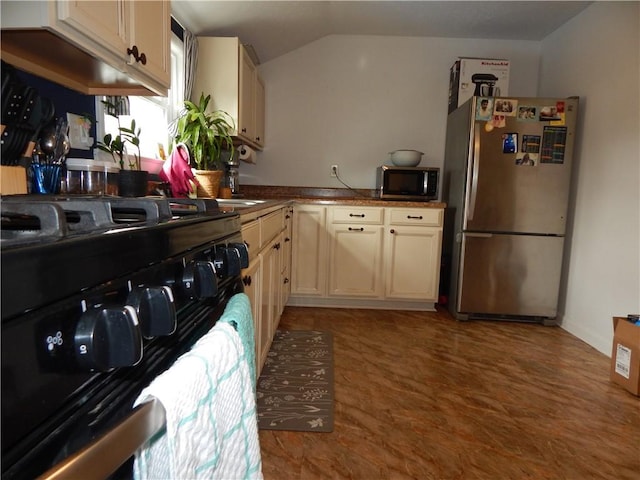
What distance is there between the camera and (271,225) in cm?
208

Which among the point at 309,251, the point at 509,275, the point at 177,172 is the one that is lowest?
the point at 509,275

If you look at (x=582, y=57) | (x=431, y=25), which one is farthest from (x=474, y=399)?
(x=431, y=25)

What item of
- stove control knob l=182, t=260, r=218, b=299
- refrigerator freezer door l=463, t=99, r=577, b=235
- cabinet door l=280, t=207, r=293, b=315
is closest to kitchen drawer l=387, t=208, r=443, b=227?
refrigerator freezer door l=463, t=99, r=577, b=235

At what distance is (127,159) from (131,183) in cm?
43

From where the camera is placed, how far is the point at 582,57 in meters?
2.93

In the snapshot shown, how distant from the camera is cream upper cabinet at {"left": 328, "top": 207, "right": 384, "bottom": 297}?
10.5 feet

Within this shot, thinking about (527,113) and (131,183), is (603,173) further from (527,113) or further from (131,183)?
(131,183)

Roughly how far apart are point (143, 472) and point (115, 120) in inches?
71.7

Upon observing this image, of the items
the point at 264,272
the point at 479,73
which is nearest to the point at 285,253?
the point at 264,272

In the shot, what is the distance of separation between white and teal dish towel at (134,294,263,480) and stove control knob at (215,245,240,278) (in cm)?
19

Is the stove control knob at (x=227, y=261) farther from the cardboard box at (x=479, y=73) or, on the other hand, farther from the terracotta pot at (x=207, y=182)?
the cardboard box at (x=479, y=73)

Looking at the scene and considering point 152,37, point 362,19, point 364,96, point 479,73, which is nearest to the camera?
point 152,37

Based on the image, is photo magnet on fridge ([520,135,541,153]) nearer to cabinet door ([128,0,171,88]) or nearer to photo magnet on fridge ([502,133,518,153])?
photo magnet on fridge ([502,133,518,153])

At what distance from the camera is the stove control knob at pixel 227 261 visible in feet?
2.64
